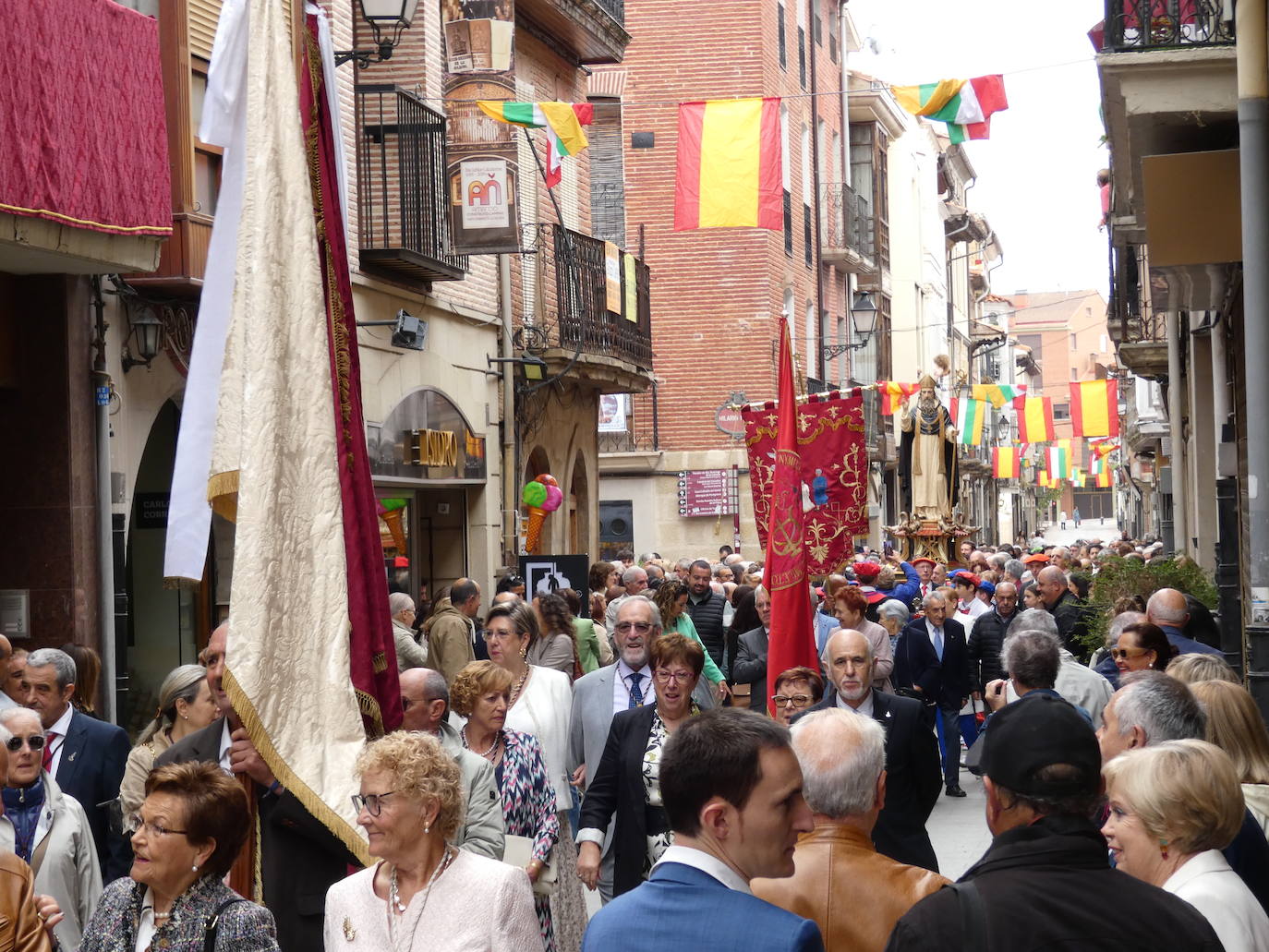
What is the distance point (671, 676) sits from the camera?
693 cm

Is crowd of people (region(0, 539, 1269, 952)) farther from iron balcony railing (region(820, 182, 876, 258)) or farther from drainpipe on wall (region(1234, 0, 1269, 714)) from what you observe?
iron balcony railing (region(820, 182, 876, 258))

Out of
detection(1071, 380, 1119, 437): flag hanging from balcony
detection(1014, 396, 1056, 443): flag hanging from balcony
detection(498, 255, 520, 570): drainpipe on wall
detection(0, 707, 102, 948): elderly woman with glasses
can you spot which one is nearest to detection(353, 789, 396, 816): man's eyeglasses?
detection(0, 707, 102, 948): elderly woman with glasses

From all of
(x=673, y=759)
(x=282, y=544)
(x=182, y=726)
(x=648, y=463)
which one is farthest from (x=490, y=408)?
(x=673, y=759)

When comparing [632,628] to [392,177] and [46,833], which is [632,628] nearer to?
[46,833]

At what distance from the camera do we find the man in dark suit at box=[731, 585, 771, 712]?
1113 centimetres

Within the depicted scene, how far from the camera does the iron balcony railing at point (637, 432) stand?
32.5m

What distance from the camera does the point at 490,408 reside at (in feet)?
68.1

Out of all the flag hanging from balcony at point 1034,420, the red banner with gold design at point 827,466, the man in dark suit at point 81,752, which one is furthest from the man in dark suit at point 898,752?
the flag hanging from balcony at point 1034,420

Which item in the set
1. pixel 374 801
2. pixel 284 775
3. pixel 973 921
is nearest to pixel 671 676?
pixel 284 775

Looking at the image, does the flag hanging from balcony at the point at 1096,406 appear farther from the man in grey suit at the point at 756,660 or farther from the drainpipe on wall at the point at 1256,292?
the drainpipe on wall at the point at 1256,292

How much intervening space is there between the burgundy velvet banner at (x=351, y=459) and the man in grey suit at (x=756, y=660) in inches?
233

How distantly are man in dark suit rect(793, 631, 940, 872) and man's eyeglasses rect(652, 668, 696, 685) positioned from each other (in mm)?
478

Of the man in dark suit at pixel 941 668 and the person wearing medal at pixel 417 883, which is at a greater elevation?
the person wearing medal at pixel 417 883

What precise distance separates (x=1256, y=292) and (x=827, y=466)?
743cm
